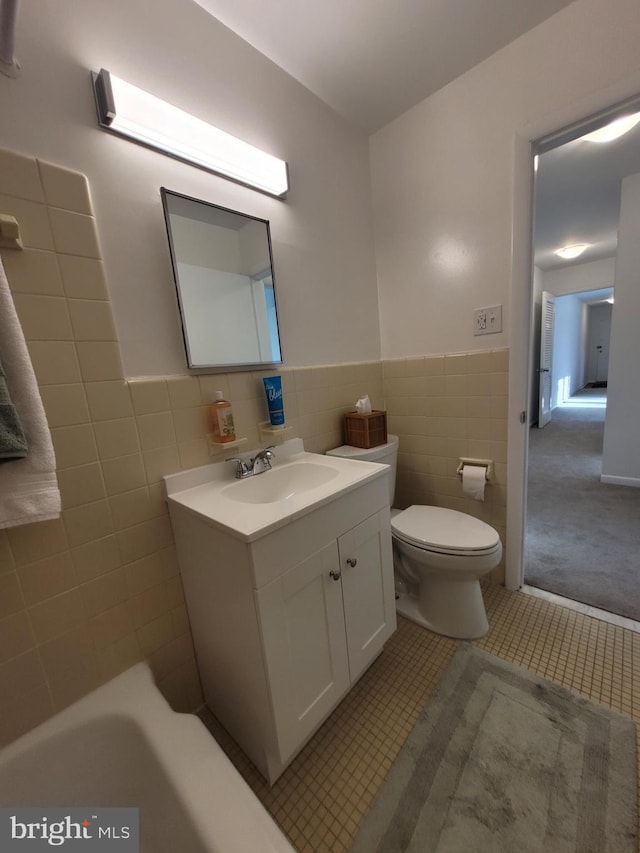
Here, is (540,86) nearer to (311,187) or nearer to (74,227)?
(311,187)

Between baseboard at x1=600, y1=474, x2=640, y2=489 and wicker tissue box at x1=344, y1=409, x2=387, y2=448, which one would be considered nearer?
wicker tissue box at x1=344, y1=409, x2=387, y2=448

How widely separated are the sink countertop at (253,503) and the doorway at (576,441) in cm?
100

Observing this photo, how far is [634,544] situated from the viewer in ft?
6.11

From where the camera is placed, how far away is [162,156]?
98cm

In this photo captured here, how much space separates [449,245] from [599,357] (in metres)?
9.93

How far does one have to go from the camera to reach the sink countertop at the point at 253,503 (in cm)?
80

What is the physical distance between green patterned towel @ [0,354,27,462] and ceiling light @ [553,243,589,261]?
208 inches

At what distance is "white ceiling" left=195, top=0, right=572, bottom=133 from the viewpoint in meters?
1.09

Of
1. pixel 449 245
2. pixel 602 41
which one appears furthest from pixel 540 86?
pixel 449 245

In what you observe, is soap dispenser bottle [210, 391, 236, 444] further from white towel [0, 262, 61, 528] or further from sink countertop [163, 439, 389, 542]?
white towel [0, 262, 61, 528]

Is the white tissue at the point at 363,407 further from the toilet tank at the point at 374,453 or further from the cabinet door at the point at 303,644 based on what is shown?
the cabinet door at the point at 303,644

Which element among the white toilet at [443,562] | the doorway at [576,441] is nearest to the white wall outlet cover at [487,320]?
the doorway at [576,441]

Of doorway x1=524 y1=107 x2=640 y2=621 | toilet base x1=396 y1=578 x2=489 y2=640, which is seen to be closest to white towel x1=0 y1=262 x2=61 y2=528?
toilet base x1=396 y1=578 x2=489 y2=640

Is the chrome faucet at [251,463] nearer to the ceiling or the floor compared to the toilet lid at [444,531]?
nearer to the ceiling
